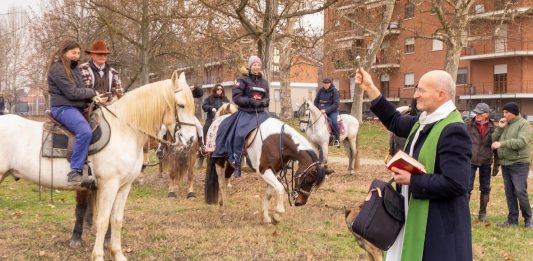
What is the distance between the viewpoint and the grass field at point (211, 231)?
7.05 meters

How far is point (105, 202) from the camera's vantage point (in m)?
6.26

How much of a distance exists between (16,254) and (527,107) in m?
43.6

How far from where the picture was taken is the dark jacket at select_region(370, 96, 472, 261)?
12.1 feet

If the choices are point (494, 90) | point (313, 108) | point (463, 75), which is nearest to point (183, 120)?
point (313, 108)

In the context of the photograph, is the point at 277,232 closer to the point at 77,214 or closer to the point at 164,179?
the point at 77,214

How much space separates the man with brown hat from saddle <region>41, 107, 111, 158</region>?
2.98 ft

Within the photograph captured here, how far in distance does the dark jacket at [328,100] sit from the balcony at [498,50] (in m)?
31.7

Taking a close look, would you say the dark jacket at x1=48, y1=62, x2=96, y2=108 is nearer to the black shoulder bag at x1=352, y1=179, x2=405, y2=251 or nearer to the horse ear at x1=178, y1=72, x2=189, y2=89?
the horse ear at x1=178, y1=72, x2=189, y2=89

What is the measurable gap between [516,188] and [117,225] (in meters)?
6.44

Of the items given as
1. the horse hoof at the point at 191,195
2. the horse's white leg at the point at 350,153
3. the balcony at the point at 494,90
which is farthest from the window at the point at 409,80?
the horse hoof at the point at 191,195

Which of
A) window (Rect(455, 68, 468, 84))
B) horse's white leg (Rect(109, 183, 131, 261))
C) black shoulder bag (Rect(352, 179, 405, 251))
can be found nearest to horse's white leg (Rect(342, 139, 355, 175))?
horse's white leg (Rect(109, 183, 131, 261))

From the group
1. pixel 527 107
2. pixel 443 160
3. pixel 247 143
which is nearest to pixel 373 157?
pixel 247 143

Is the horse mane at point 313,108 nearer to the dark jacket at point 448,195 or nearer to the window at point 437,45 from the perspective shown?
the dark jacket at point 448,195

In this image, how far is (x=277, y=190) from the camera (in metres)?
8.49
